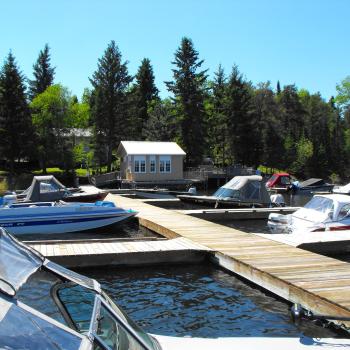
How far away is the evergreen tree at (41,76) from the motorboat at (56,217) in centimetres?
5739

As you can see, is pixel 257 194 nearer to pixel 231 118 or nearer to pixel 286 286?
pixel 286 286

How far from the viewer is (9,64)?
168 feet

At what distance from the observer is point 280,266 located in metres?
11.0

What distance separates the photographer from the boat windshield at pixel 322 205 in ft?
54.3

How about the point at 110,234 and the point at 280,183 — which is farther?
the point at 280,183

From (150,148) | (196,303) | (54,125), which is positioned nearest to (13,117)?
(54,125)

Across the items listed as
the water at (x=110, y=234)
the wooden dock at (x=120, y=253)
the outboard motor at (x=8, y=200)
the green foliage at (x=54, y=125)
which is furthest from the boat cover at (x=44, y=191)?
the green foliage at (x=54, y=125)

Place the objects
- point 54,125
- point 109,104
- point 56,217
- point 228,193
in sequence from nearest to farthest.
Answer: point 56,217 → point 228,193 → point 54,125 → point 109,104

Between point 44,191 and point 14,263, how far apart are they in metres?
19.5

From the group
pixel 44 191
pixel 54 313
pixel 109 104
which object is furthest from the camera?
pixel 109 104

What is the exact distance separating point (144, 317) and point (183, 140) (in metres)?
49.3

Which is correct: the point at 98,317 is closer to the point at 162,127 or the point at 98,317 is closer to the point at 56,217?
the point at 56,217

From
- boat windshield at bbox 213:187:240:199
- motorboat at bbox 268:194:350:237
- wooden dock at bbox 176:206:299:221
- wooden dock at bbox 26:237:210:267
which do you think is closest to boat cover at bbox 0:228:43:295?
wooden dock at bbox 26:237:210:267

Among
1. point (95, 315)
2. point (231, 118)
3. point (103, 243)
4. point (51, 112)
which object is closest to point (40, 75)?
point (51, 112)
